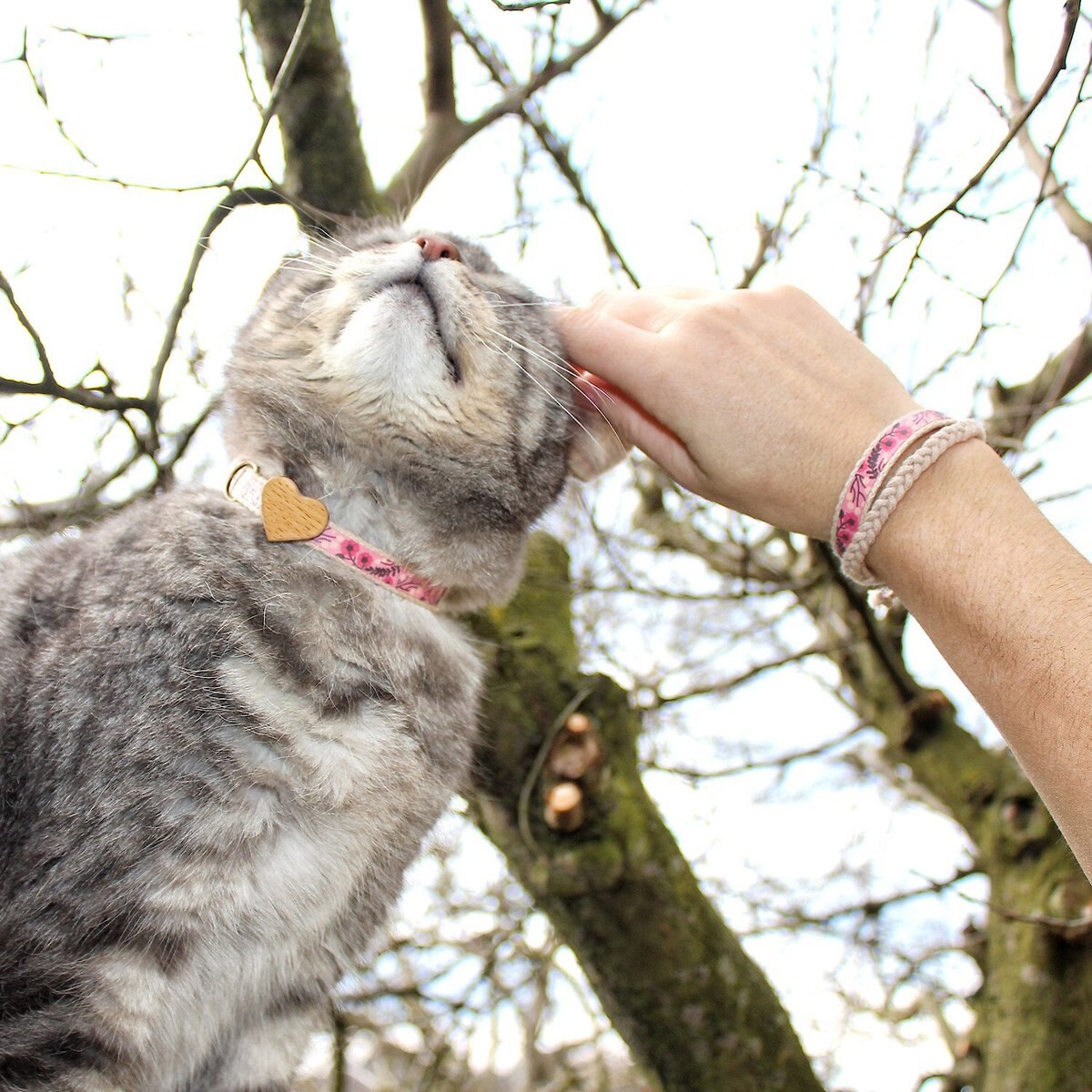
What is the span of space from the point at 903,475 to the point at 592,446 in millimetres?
927

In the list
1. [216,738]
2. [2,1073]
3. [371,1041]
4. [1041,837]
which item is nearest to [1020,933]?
[1041,837]

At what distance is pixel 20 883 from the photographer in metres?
1.50

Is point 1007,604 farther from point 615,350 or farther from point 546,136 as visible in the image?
point 546,136

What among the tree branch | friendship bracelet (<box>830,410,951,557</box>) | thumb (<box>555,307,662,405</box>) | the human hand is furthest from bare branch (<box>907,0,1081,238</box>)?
the tree branch

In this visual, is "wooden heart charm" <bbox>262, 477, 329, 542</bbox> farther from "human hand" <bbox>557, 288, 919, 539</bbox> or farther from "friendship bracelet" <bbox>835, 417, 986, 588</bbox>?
"friendship bracelet" <bbox>835, 417, 986, 588</bbox>

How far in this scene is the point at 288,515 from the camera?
1.79m

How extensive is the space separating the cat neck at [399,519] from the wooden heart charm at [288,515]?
89 mm

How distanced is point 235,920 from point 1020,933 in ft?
8.00

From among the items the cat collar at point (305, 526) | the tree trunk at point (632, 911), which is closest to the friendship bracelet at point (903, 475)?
the cat collar at point (305, 526)

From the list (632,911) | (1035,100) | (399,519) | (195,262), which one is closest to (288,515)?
(399,519)

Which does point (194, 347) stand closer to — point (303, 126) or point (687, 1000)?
point (303, 126)

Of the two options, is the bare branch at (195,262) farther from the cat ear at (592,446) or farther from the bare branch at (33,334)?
the cat ear at (592,446)

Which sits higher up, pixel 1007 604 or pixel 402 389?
pixel 402 389

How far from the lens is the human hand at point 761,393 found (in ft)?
5.42
